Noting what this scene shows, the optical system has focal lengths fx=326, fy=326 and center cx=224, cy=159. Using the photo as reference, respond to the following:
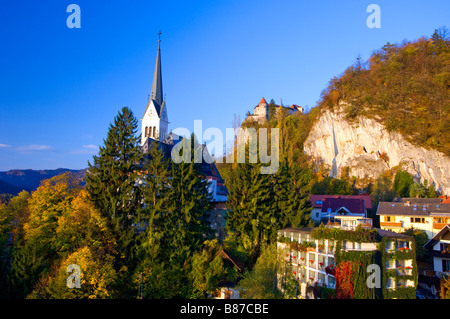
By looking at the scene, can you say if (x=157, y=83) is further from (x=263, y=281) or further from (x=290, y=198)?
(x=263, y=281)

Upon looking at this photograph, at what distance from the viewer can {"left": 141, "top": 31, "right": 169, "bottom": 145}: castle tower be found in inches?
2363

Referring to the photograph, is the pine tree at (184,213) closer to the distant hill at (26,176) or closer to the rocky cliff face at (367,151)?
the rocky cliff face at (367,151)

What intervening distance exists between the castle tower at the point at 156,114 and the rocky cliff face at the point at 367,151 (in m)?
31.4

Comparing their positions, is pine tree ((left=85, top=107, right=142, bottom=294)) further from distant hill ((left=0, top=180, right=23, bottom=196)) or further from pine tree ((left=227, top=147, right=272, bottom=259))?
distant hill ((left=0, top=180, right=23, bottom=196))

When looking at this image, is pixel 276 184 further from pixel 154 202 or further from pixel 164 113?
pixel 164 113

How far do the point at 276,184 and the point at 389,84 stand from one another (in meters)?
42.8

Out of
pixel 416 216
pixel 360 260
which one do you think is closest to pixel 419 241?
pixel 416 216

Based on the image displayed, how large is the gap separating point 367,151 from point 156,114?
132 ft

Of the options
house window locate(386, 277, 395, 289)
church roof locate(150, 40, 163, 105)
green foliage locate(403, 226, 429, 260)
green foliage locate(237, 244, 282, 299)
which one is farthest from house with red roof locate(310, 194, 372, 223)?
church roof locate(150, 40, 163, 105)

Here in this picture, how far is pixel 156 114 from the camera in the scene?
60.0 meters

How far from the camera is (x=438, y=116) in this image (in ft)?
184

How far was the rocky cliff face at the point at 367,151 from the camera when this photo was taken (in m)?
54.6

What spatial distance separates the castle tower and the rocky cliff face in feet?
→ 103

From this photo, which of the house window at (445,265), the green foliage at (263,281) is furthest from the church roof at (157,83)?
the house window at (445,265)
